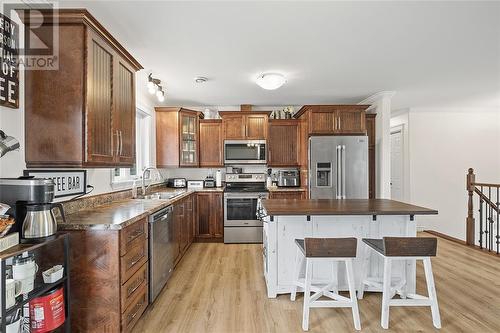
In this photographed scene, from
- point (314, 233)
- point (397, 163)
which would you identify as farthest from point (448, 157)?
point (314, 233)

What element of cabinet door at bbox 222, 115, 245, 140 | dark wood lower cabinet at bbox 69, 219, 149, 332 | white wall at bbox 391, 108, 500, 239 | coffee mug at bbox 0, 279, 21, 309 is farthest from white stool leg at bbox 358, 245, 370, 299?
white wall at bbox 391, 108, 500, 239

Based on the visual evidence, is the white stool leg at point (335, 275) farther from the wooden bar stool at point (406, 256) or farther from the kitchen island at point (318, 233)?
the wooden bar stool at point (406, 256)

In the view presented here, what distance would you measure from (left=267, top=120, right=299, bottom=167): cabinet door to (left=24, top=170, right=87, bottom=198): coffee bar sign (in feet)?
10.4

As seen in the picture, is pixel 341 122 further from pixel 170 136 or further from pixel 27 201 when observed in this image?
pixel 27 201

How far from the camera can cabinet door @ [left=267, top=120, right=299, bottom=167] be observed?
4957 mm

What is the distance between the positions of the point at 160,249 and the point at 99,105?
1425 millimetres

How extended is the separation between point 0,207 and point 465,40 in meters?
3.81

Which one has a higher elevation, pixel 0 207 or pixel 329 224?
pixel 0 207

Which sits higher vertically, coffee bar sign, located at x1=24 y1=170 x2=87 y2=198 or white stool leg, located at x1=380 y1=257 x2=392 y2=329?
coffee bar sign, located at x1=24 y1=170 x2=87 y2=198

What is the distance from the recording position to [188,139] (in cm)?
484

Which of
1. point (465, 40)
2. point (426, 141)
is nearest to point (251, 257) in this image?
point (465, 40)

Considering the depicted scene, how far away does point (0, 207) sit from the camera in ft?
4.61

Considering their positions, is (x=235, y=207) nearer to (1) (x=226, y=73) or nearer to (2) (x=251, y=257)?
(2) (x=251, y=257)

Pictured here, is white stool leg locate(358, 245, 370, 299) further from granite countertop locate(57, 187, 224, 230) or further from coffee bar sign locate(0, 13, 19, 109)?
coffee bar sign locate(0, 13, 19, 109)
